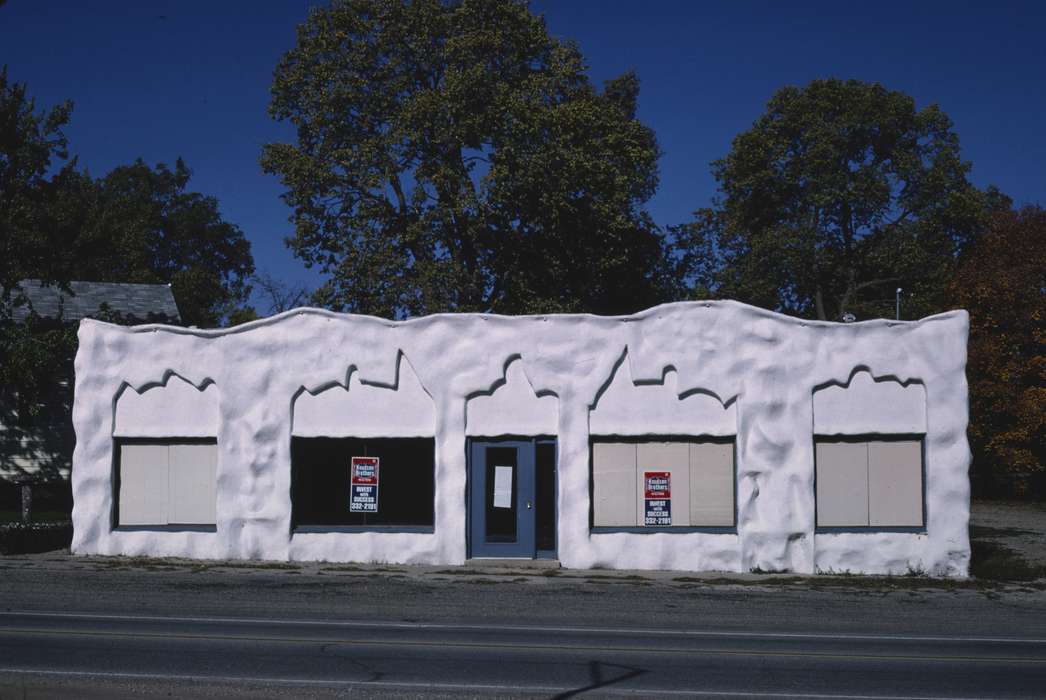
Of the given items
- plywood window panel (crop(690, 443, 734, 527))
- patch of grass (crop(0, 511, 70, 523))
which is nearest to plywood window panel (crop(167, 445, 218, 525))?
patch of grass (crop(0, 511, 70, 523))

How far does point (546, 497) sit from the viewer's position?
2036cm

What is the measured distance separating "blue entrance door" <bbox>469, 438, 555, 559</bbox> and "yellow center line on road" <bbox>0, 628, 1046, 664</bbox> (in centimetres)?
785

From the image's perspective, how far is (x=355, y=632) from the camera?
516 inches

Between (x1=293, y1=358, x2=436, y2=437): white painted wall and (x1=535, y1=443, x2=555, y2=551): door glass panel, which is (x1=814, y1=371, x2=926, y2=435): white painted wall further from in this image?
(x1=293, y1=358, x2=436, y2=437): white painted wall

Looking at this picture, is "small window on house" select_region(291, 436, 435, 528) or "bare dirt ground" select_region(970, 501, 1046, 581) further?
"small window on house" select_region(291, 436, 435, 528)

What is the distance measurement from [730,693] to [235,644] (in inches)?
214

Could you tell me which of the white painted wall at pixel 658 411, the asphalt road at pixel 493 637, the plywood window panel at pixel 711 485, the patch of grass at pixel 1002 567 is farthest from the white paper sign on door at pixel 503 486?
the patch of grass at pixel 1002 567

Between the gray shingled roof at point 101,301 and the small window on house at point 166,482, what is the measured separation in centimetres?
1456

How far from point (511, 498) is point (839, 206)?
35.4m

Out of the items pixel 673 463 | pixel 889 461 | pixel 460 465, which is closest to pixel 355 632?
pixel 460 465

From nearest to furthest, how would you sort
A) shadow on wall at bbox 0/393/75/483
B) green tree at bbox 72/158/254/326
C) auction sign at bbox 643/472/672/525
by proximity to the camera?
1. auction sign at bbox 643/472/672/525
2. shadow on wall at bbox 0/393/75/483
3. green tree at bbox 72/158/254/326

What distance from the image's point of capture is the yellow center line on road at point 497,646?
11.8 m

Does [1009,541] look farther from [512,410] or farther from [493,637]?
[493,637]

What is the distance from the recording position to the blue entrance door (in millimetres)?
20328
